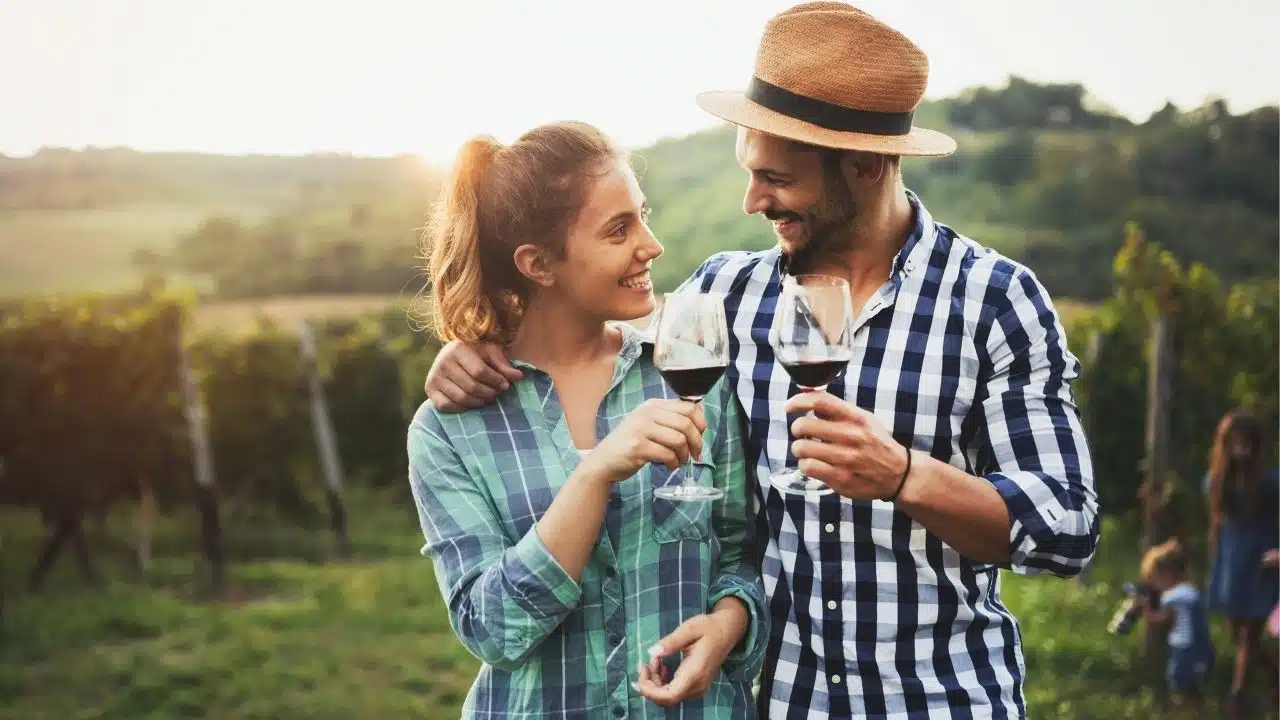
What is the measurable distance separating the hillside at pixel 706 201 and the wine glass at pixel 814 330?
7.34 metres

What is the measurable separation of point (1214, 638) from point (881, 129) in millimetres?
6130

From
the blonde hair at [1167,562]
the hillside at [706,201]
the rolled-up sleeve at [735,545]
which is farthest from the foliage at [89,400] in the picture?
the rolled-up sleeve at [735,545]

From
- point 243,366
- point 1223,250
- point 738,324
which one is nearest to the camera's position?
point 738,324

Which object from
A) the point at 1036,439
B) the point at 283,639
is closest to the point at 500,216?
the point at 1036,439

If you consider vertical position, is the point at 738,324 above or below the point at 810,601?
above

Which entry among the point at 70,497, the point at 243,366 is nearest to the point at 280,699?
the point at 70,497

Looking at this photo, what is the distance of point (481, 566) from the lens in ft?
6.12

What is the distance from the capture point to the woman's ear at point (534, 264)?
2.07m

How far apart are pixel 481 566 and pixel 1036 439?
916mm

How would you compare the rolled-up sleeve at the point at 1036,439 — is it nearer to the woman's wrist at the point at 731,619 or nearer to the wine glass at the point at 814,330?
the wine glass at the point at 814,330

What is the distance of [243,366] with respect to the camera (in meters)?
10.0

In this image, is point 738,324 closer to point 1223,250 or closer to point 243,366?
point 1223,250

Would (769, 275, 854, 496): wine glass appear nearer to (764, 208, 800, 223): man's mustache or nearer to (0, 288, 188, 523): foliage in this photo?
(764, 208, 800, 223): man's mustache

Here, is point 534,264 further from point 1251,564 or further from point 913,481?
point 1251,564
